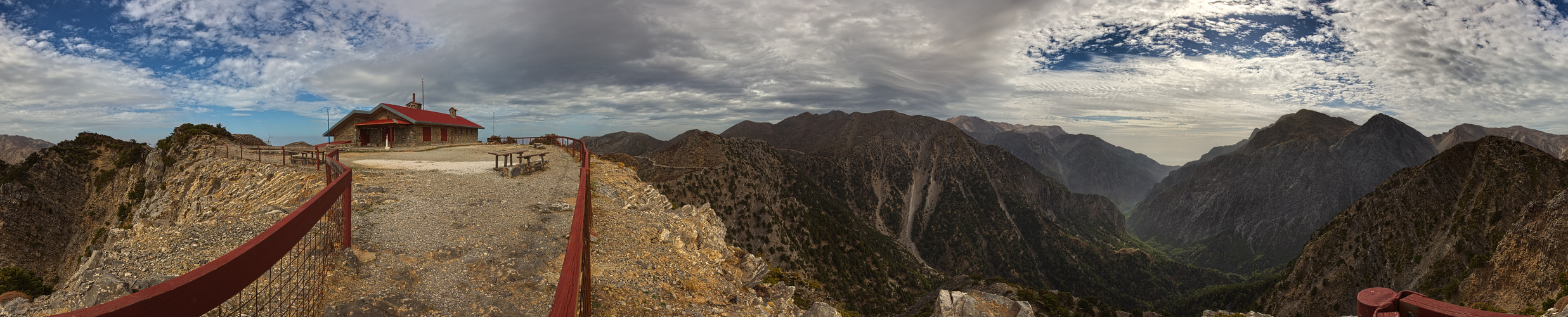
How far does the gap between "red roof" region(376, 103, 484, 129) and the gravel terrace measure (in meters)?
25.2

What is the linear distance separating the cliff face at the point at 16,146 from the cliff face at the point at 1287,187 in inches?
12774

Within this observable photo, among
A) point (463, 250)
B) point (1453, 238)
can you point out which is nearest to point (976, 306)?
point (463, 250)

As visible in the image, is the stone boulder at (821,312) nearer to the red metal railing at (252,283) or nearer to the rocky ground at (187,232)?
the red metal railing at (252,283)

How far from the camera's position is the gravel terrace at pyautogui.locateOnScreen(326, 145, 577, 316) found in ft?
18.9

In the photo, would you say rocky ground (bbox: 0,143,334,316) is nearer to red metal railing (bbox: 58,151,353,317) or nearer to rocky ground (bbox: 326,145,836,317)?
red metal railing (bbox: 58,151,353,317)

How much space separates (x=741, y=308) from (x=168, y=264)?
761 cm

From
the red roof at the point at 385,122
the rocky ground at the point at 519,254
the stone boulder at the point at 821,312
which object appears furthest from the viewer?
the red roof at the point at 385,122

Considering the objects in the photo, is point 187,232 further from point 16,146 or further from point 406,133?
point 16,146

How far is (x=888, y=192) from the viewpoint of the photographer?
156 meters

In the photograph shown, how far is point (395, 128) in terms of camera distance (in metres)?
34.1

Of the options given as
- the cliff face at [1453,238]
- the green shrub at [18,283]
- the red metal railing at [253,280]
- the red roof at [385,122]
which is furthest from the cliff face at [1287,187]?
the green shrub at [18,283]

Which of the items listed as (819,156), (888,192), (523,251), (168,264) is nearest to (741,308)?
(523,251)

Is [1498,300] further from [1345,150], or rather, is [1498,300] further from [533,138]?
[1345,150]

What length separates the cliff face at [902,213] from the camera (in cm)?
7088
